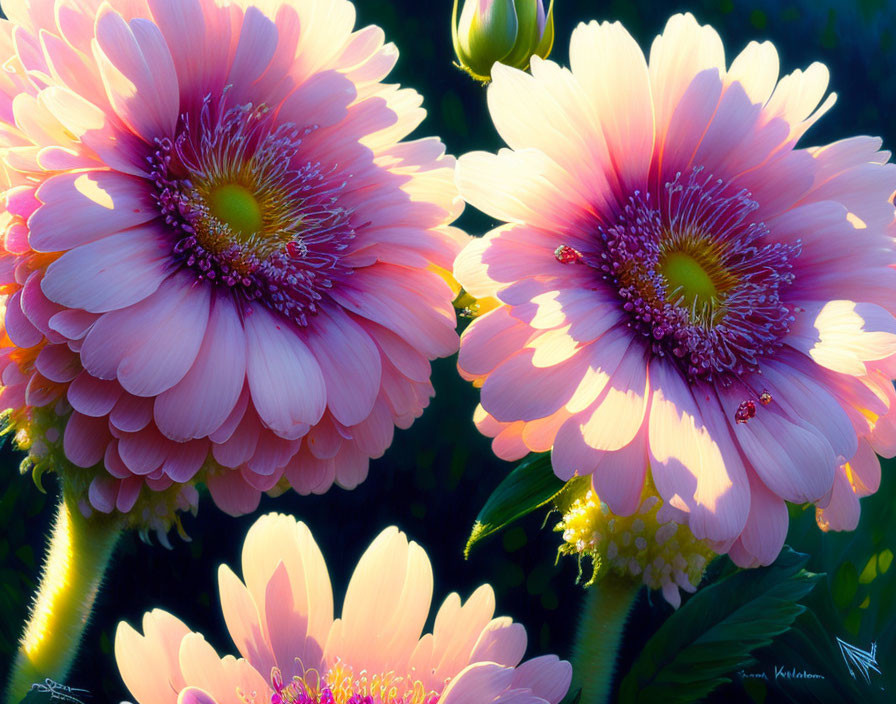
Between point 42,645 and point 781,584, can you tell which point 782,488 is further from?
point 42,645

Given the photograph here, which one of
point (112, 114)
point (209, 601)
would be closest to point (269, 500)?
point (209, 601)

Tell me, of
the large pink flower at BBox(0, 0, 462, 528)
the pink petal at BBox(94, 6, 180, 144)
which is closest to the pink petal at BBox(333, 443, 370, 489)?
the large pink flower at BBox(0, 0, 462, 528)

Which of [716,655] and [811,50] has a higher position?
[811,50]

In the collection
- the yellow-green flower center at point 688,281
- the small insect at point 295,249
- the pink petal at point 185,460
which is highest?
the yellow-green flower center at point 688,281

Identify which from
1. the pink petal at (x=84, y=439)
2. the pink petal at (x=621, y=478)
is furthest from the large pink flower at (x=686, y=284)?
the pink petal at (x=84, y=439)
